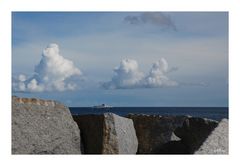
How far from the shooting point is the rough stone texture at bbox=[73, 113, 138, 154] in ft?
25.4

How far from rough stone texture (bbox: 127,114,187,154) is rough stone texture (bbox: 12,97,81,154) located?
5.00 ft

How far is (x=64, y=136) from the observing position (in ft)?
24.7

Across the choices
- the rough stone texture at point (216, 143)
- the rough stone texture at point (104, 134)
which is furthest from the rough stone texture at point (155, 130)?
the rough stone texture at point (216, 143)

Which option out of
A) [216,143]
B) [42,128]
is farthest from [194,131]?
[42,128]

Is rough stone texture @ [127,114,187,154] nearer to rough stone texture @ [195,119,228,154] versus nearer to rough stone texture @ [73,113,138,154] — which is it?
rough stone texture @ [73,113,138,154]

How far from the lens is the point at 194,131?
8.06 m

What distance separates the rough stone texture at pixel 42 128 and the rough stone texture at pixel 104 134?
0.93ft

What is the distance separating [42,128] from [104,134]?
1.01 meters

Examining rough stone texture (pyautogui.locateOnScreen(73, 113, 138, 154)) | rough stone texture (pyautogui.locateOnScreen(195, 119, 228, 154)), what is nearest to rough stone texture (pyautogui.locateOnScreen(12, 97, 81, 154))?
rough stone texture (pyautogui.locateOnScreen(73, 113, 138, 154))

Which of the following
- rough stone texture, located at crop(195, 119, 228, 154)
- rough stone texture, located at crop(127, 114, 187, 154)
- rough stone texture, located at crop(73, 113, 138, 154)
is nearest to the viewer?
rough stone texture, located at crop(195, 119, 228, 154)

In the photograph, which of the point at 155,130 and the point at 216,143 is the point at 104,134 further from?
the point at 216,143

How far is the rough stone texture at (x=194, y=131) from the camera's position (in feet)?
25.5

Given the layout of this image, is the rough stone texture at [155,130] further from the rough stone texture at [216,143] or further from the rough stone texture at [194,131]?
the rough stone texture at [216,143]
